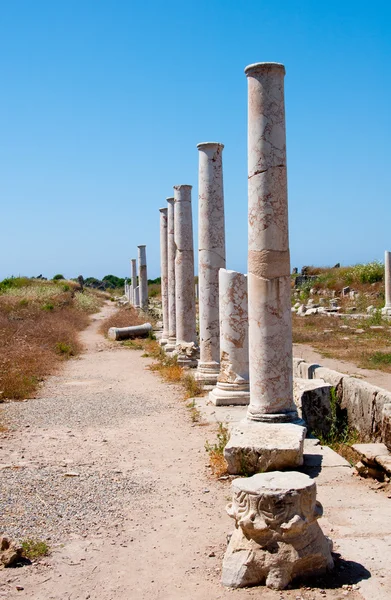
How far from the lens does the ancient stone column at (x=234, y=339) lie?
32.9 feet

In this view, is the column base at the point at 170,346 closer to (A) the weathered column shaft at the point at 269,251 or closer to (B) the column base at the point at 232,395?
(B) the column base at the point at 232,395

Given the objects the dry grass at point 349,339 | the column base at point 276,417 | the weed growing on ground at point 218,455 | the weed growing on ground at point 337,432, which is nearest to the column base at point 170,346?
the dry grass at point 349,339

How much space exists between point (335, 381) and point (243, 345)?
6.02 ft

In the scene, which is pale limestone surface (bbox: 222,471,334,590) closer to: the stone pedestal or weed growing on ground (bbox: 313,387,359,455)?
the stone pedestal

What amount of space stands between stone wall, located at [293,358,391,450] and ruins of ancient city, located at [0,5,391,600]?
3 centimetres

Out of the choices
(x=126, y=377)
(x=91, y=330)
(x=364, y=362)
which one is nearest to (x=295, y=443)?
(x=126, y=377)

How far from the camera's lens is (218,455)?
23.7 ft

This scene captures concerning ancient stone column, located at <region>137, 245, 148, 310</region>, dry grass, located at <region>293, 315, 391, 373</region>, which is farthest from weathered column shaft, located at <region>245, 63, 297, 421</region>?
ancient stone column, located at <region>137, 245, 148, 310</region>

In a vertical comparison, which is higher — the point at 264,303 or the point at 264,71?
the point at 264,71

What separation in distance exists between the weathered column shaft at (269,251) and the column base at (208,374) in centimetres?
453

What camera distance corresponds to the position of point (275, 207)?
287 inches

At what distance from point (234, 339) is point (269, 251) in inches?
119

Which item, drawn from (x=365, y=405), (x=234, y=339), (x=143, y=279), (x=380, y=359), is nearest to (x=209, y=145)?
(x=234, y=339)

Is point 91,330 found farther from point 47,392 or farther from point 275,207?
Result: point 275,207
